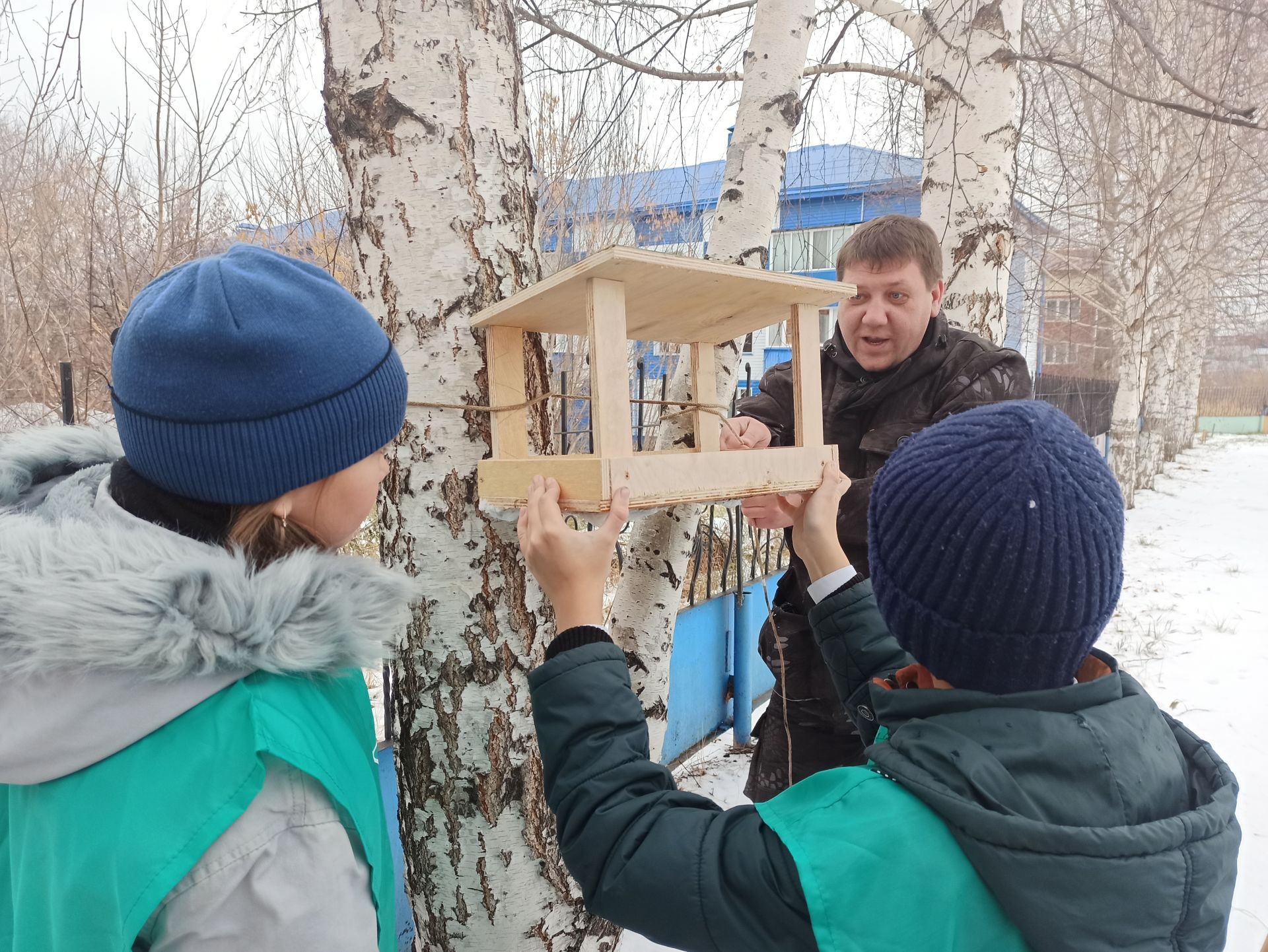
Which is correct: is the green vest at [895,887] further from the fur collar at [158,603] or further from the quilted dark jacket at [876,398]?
the quilted dark jacket at [876,398]

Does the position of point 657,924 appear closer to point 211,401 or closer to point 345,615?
point 345,615

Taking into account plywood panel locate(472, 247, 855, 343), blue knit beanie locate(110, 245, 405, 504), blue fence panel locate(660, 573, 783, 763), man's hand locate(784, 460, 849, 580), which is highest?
plywood panel locate(472, 247, 855, 343)

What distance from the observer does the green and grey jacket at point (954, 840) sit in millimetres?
744

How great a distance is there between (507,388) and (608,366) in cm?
34

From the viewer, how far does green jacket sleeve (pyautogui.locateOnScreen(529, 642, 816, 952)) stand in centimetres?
82

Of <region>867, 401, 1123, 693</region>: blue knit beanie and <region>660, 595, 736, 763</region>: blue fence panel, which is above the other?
<region>867, 401, 1123, 693</region>: blue knit beanie

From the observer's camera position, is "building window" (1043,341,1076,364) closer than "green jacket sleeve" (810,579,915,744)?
No

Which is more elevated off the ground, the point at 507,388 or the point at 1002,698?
the point at 507,388

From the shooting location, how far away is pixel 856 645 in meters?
1.28

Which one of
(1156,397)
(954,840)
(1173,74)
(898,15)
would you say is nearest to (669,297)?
(954,840)

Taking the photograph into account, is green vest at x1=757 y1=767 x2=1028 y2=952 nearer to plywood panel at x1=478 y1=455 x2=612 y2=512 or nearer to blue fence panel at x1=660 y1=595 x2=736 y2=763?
plywood panel at x1=478 y1=455 x2=612 y2=512

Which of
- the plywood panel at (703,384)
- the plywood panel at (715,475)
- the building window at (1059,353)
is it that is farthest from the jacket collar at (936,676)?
the building window at (1059,353)

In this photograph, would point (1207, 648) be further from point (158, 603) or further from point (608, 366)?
point (158, 603)

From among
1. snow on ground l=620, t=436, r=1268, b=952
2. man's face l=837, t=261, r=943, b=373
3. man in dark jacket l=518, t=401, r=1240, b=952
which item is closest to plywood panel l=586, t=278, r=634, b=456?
man in dark jacket l=518, t=401, r=1240, b=952
